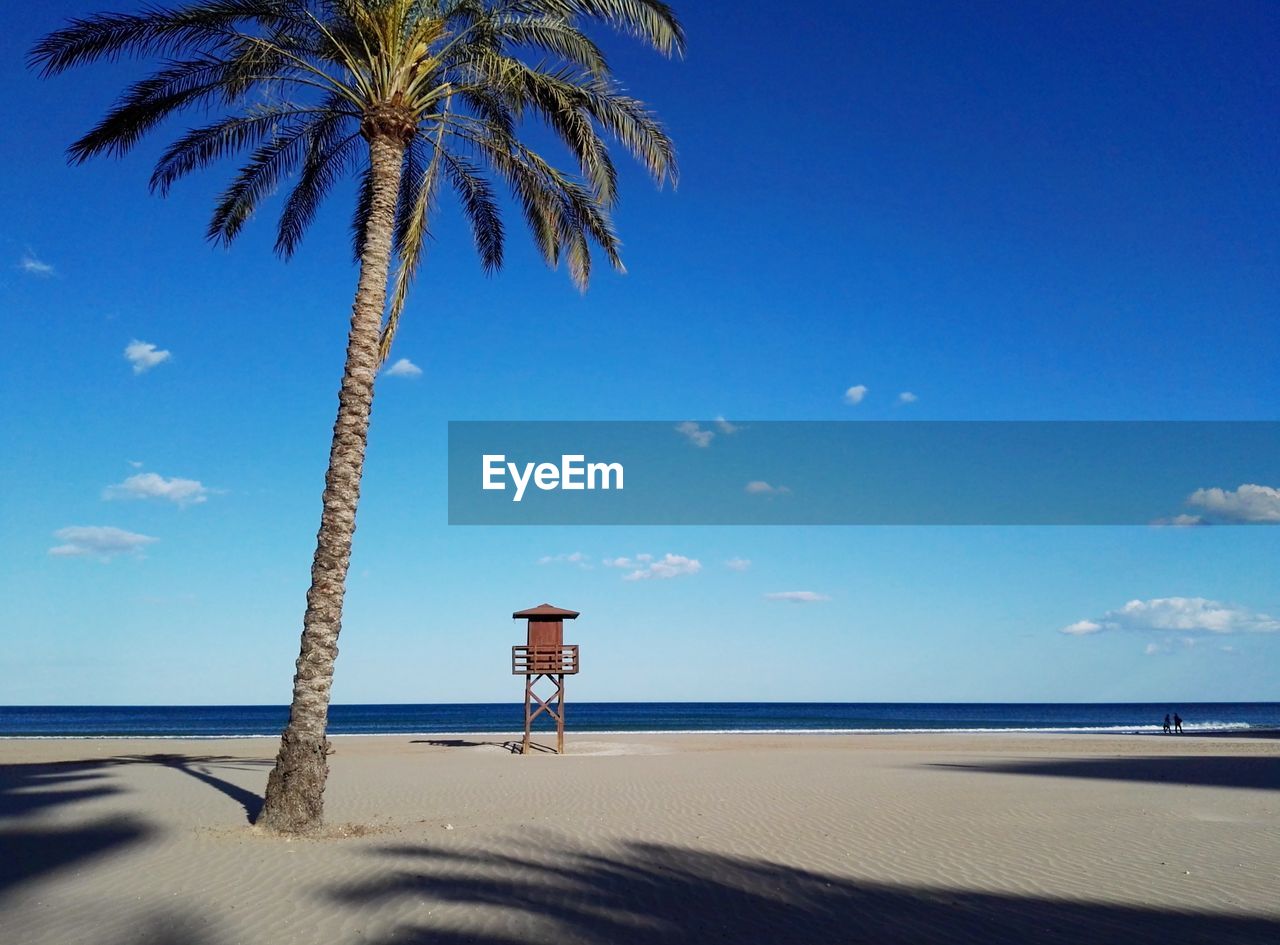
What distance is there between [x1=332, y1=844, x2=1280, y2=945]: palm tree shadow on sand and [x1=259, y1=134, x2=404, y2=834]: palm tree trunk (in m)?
2.01

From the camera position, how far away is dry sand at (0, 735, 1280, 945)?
7094 mm

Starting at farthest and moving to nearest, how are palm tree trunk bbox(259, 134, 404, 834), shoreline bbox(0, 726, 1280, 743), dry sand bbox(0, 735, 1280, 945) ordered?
shoreline bbox(0, 726, 1280, 743) < palm tree trunk bbox(259, 134, 404, 834) < dry sand bbox(0, 735, 1280, 945)

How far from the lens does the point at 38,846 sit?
10.7 meters

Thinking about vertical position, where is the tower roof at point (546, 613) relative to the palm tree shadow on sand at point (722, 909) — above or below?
above

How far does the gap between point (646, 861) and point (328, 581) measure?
4913mm

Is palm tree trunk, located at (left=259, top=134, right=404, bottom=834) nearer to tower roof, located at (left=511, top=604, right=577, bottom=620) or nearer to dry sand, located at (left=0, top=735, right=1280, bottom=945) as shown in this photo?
dry sand, located at (left=0, top=735, right=1280, bottom=945)

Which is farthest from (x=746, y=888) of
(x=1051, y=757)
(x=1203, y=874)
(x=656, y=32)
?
(x=1051, y=757)

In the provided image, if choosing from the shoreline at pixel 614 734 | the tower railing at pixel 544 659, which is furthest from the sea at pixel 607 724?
the tower railing at pixel 544 659

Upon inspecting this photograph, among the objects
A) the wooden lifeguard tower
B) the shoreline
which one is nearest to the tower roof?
the wooden lifeguard tower

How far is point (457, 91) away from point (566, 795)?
11.5 meters

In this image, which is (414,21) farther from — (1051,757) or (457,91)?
(1051,757)

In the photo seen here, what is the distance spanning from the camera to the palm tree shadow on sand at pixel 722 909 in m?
6.79

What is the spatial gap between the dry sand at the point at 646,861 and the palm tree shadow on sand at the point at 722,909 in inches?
1.3

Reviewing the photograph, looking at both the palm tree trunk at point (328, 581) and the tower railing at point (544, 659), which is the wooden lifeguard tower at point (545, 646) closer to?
the tower railing at point (544, 659)
